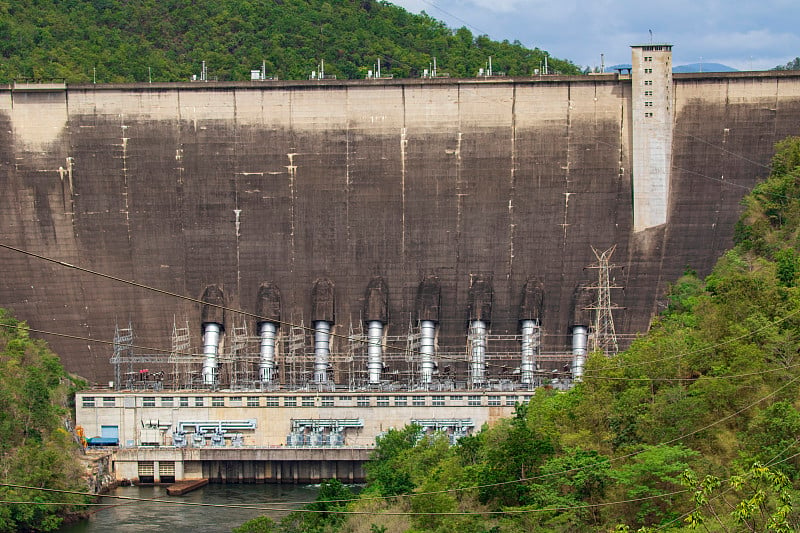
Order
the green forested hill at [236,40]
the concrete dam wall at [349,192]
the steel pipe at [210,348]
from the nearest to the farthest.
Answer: the concrete dam wall at [349,192] < the steel pipe at [210,348] < the green forested hill at [236,40]

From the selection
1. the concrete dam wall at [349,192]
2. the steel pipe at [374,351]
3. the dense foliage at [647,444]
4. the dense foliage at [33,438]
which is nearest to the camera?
the dense foliage at [647,444]

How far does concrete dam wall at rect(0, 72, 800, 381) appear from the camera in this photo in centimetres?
6494

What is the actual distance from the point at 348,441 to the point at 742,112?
71.3 feet

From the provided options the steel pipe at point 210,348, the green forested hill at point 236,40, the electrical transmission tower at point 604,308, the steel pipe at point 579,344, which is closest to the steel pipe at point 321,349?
the steel pipe at point 210,348

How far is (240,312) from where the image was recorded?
61375 mm

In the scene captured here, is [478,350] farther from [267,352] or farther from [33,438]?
[33,438]

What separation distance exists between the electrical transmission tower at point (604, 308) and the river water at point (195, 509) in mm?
13186

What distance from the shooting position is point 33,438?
55.1 metres

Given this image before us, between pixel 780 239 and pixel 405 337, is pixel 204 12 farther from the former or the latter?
A: pixel 780 239

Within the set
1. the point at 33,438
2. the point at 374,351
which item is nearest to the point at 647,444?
the point at 33,438

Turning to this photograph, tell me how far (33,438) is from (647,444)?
24.1 meters

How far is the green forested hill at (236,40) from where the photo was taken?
3310 inches

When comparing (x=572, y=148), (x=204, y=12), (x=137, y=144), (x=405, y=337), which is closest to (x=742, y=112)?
(x=572, y=148)

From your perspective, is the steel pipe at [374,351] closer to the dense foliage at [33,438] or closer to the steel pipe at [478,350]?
the steel pipe at [478,350]
